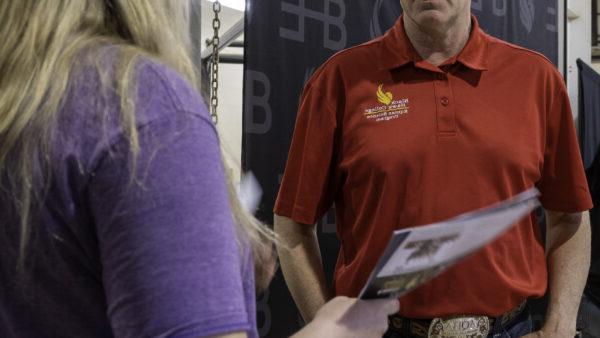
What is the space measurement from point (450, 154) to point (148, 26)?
38.8 inches

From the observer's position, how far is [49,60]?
0.53m

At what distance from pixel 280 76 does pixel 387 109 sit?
0.54 metres

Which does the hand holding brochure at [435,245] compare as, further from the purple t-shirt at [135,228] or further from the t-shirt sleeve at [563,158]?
the t-shirt sleeve at [563,158]

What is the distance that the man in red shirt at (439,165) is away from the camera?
1.41 m

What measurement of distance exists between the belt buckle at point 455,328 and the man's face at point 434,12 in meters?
0.71

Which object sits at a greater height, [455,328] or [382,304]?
[382,304]

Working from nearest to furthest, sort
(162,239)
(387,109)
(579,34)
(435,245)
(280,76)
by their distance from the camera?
(162,239)
(435,245)
(387,109)
(280,76)
(579,34)

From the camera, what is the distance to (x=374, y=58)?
63.5 inches

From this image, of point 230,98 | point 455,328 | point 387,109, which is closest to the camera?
point 455,328

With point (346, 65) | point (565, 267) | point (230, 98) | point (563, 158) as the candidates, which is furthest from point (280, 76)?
point (230, 98)

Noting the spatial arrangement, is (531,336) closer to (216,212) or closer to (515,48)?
(515,48)

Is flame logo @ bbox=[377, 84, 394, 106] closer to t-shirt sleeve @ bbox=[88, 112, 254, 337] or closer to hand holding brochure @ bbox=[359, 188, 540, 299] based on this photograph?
hand holding brochure @ bbox=[359, 188, 540, 299]

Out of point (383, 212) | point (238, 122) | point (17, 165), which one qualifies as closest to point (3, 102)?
point (17, 165)

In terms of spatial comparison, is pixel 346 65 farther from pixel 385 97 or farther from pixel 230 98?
pixel 230 98
